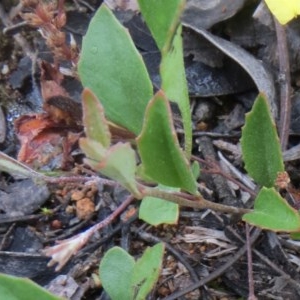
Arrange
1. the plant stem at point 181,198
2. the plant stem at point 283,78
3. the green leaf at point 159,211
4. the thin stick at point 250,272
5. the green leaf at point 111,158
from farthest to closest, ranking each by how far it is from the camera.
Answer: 1. the plant stem at point 283,78
2. the thin stick at point 250,272
3. the green leaf at point 159,211
4. the plant stem at point 181,198
5. the green leaf at point 111,158

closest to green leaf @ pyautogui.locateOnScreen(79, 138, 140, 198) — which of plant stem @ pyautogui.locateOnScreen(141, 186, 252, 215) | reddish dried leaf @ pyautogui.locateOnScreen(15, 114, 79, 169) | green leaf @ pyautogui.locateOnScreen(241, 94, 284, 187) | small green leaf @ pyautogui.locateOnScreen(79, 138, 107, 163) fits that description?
small green leaf @ pyautogui.locateOnScreen(79, 138, 107, 163)

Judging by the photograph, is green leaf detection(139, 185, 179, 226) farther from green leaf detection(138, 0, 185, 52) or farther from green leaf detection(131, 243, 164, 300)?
green leaf detection(138, 0, 185, 52)

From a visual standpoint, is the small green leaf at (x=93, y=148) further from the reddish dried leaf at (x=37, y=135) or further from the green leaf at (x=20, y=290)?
the reddish dried leaf at (x=37, y=135)

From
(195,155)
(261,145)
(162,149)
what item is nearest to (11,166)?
(162,149)

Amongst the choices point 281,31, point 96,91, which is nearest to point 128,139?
point 96,91

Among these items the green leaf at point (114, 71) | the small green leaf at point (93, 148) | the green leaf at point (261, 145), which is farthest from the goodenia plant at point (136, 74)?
the small green leaf at point (93, 148)

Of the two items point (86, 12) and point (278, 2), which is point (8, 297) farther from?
point (86, 12)
